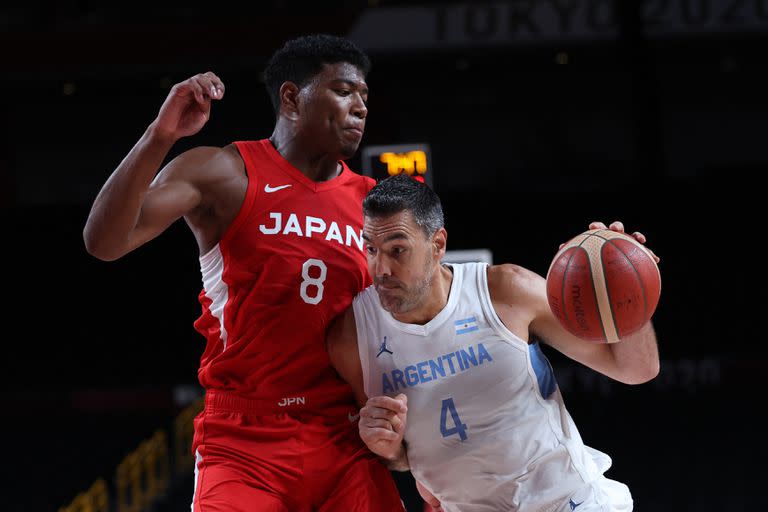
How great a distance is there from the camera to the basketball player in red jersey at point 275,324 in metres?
2.94

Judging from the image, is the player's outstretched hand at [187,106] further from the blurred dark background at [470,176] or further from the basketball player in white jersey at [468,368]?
the blurred dark background at [470,176]

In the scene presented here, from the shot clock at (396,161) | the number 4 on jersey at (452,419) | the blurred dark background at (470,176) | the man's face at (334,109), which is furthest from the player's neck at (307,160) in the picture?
the blurred dark background at (470,176)

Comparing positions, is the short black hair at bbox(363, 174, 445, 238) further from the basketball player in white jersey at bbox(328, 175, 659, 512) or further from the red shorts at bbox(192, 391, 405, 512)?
the red shorts at bbox(192, 391, 405, 512)

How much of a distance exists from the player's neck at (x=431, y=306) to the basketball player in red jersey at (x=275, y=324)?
223 millimetres

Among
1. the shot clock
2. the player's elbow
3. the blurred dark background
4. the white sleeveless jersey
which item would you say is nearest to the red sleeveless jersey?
the white sleeveless jersey

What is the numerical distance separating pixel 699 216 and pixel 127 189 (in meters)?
10.3

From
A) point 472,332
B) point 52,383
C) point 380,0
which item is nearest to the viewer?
point 472,332

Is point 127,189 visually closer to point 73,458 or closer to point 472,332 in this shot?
point 472,332

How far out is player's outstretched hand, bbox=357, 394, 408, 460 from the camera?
279cm

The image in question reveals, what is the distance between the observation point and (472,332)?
2.95 m

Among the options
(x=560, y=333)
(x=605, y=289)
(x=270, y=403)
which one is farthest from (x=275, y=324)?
(x=605, y=289)

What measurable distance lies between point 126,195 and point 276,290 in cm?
59

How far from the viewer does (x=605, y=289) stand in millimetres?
2713

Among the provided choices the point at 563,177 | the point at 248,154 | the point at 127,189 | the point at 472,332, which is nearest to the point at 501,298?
the point at 472,332
